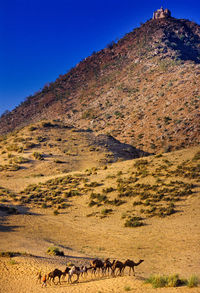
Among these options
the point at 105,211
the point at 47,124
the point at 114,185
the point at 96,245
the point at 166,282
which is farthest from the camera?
the point at 47,124

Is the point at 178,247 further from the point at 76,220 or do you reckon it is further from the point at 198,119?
the point at 198,119

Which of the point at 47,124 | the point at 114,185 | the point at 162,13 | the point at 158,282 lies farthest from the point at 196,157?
the point at 162,13

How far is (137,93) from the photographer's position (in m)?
76.3

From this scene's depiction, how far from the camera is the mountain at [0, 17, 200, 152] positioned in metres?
58.0

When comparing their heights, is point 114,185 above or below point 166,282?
above

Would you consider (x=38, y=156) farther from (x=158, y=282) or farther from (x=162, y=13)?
Result: (x=162, y=13)

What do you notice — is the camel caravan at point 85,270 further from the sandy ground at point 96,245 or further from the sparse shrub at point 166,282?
the sparse shrub at point 166,282

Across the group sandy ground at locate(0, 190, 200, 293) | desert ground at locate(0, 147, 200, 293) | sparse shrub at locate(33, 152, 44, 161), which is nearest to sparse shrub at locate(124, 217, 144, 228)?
desert ground at locate(0, 147, 200, 293)

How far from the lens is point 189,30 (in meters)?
108

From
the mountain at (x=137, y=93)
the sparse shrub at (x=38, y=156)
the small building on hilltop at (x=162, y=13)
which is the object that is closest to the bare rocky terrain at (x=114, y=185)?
the sparse shrub at (x=38, y=156)

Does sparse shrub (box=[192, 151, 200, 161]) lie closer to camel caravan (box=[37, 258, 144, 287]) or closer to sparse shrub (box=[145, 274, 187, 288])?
camel caravan (box=[37, 258, 144, 287])

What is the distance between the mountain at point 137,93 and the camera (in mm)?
58031

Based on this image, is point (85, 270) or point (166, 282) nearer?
point (166, 282)

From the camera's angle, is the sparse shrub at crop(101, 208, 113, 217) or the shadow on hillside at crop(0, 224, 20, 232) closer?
the shadow on hillside at crop(0, 224, 20, 232)
